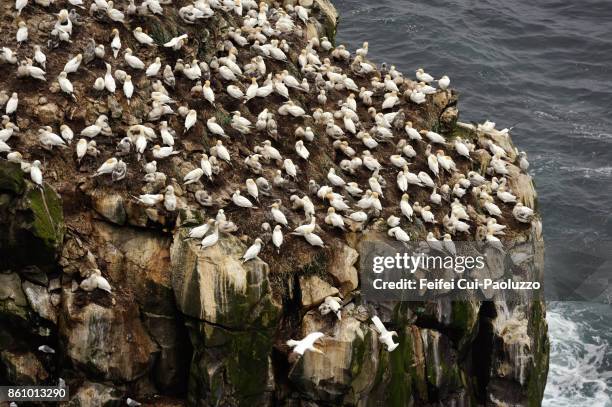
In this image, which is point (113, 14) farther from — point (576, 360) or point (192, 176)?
point (576, 360)

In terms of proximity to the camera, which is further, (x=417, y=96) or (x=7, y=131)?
(x=417, y=96)

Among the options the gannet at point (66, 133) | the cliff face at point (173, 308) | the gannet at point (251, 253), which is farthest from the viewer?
the gannet at point (66, 133)

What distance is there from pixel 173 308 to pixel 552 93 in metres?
29.6

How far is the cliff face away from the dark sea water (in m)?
9.87

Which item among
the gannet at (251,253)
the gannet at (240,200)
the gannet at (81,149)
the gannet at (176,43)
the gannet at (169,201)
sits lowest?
the gannet at (251,253)

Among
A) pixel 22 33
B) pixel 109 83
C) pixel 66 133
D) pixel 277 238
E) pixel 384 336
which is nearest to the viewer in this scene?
pixel 277 238

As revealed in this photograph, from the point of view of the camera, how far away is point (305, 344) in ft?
63.9

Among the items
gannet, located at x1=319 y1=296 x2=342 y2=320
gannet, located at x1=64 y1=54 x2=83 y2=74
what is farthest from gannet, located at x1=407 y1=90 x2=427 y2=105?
gannet, located at x1=64 y1=54 x2=83 y2=74

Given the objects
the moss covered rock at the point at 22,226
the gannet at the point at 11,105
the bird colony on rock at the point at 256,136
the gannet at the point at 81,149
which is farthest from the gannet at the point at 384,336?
the gannet at the point at 11,105

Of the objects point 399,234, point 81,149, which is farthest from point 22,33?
point 399,234

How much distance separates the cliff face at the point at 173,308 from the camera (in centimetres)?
1895

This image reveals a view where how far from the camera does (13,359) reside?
1884 centimetres

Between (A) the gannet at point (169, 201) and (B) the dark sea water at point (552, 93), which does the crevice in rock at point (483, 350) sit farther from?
(A) the gannet at point (169, 201)

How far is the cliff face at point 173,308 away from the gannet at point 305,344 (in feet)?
0.67
